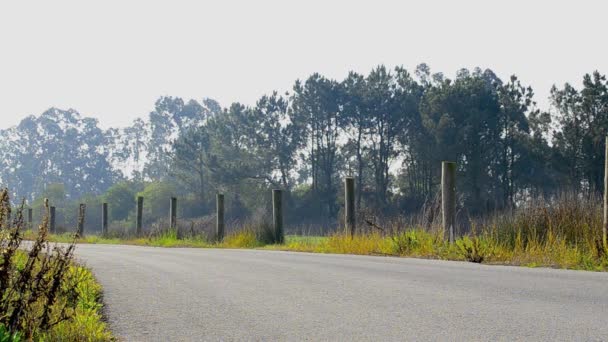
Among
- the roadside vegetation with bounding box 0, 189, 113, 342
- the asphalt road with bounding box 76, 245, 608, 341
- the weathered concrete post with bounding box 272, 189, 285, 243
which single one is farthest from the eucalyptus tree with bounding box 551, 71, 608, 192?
the roadside vegetation with bounding box 0, 189, 113, 342

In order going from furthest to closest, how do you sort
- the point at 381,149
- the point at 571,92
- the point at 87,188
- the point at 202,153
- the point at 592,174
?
the point at 87,188
the point at 202,153
the point at 381,149
the point at 571,92
the point at 592,174

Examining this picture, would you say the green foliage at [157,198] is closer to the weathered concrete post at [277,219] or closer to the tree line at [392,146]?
the tree line at [392,146]

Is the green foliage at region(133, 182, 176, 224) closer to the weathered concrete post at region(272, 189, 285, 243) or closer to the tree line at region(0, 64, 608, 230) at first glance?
the tree line at region(0, 64, 608, 230)

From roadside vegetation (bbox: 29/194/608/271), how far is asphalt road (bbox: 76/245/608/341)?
1.50 meters

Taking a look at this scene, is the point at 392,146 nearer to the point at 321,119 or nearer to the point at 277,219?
the point at 321,119

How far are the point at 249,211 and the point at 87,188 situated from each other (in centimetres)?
5379

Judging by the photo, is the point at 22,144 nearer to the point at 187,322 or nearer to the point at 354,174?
the point at 354,174

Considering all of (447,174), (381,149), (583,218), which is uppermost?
(381,149)

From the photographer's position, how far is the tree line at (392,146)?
2004 inches

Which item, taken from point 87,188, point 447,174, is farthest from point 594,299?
point 87,188

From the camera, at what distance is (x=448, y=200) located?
15594 mm

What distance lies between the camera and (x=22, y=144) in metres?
121

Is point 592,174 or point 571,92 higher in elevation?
point 571,92

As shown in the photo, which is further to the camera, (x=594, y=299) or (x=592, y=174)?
(x=592, y=174)
